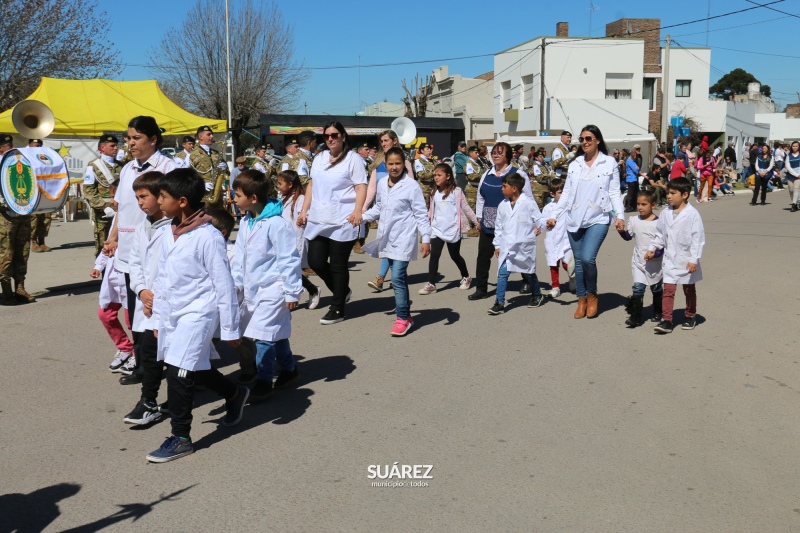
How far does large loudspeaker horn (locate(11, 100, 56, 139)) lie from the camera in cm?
1139

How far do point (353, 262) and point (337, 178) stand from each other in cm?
496

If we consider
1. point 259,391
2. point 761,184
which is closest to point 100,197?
point 259,391

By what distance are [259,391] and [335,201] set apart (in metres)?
2.67

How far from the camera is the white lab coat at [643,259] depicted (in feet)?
25.6

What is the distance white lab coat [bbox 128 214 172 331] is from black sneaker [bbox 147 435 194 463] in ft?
2.33

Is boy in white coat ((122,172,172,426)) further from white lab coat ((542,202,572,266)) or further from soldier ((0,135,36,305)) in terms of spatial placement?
white lab coat ((542,202,572,266))

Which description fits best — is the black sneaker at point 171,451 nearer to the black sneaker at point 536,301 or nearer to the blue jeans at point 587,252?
the blue jeans at point 587,252

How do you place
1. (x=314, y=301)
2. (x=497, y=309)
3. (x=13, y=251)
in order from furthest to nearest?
(x=13, y=251) → (x=314, y=301) → (x=497, y=309)

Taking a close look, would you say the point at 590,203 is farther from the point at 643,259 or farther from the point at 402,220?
the point at 402,220

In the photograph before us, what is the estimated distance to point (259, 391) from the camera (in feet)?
18.1

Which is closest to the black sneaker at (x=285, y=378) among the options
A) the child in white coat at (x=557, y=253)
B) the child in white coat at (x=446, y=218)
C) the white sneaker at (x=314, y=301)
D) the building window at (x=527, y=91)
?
the white sneaker at (x=314, y=301)

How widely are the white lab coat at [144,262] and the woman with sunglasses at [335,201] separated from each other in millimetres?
2368

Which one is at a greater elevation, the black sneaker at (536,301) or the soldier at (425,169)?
the soldier at (425,169)

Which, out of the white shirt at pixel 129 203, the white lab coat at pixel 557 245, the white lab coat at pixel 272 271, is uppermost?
the white shirt at pixel 129 203
